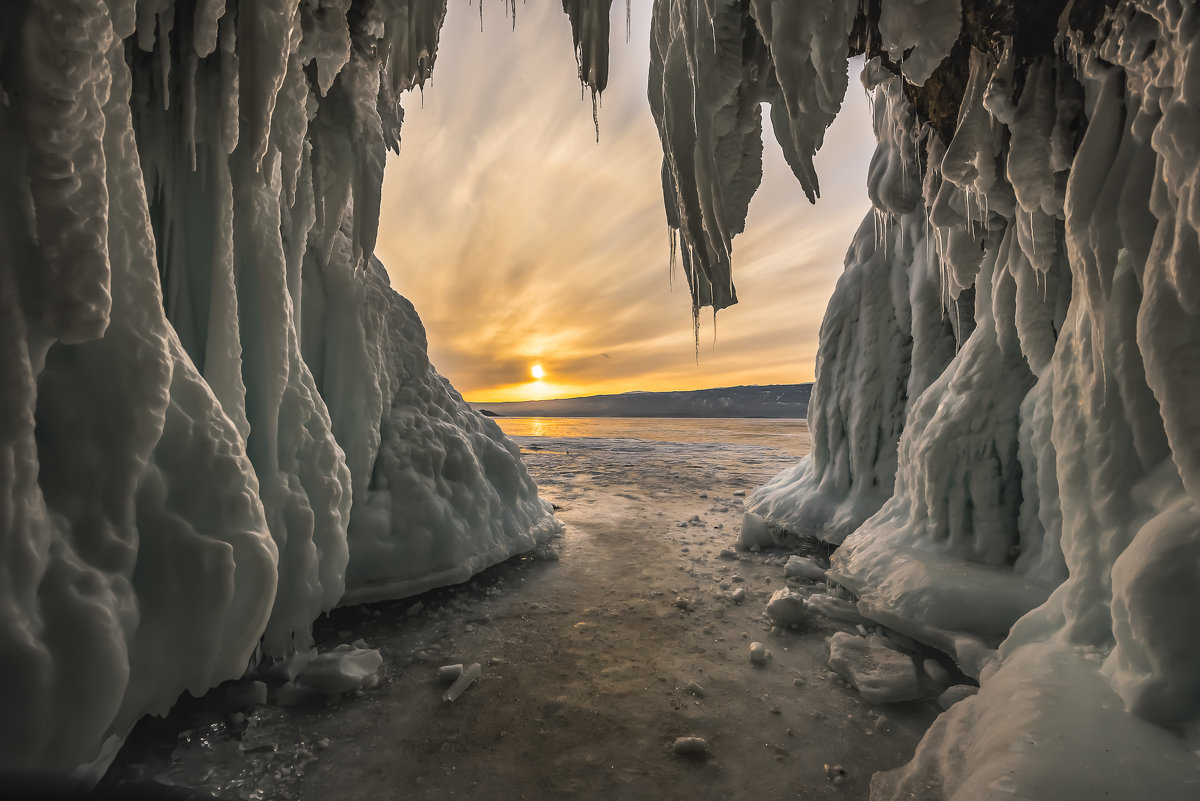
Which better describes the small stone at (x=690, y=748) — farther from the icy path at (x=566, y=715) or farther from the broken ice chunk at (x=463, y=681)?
the broken ice chunk at (x=463, y=681)

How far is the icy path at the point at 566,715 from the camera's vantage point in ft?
5.19

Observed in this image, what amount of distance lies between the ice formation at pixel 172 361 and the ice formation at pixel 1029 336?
208cm

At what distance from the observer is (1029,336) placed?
8.62 feet

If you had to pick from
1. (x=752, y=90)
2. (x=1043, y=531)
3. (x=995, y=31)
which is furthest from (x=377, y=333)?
(x=1043, y=531)

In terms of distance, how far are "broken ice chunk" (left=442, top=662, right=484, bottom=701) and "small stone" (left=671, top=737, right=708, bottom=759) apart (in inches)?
36.6

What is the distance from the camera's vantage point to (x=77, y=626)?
135cm

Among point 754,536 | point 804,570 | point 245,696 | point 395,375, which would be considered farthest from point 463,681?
point 754,536

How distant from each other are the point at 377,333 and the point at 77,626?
7.97ft

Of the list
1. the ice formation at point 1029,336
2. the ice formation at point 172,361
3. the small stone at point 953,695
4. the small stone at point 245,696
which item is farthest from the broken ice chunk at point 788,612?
the small stone at point 245,696

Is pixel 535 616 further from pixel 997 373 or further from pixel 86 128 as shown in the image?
pixel 997 373

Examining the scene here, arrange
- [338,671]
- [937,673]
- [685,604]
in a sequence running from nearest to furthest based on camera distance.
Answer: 1. [338,671]
2. [937,673]
3. [685,604]

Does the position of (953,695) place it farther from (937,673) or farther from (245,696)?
(245,696)

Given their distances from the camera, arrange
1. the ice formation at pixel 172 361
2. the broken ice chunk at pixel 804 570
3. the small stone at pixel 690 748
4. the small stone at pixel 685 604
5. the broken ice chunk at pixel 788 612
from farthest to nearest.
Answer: the broken ice chunk at pixel 804 570, the small stone at pixel 685 604, the broken ice chunk at pixel 788 612, the small stone at pixel 690 748, the ice formation at pixel 172 361

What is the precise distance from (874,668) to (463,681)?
6.10ft
